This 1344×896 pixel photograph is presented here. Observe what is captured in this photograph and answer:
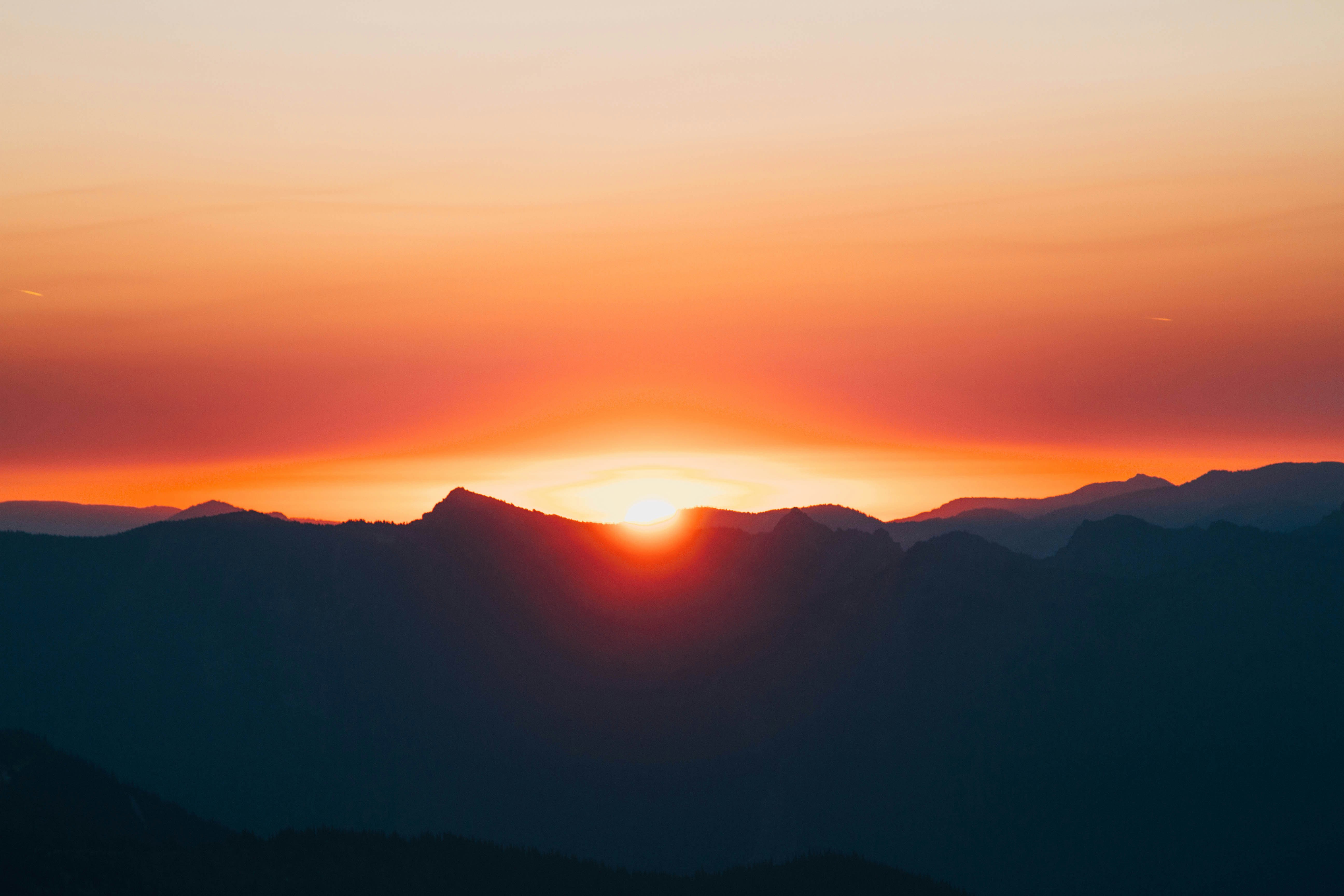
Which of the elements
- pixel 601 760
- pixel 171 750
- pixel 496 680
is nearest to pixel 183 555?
pixel 171 750

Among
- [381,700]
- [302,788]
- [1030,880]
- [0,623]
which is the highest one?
[0,623]

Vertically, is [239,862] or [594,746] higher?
[239,862]

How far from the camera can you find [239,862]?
95.9m

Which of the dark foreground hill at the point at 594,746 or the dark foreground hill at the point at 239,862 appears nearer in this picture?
the dark foreground hill at the point at 239,862

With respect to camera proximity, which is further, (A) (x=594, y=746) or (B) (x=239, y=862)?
(A) (x=594, y=746)

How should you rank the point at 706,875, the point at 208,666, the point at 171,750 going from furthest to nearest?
the point at 208,666 < the point at 171,750 < the point at 706,875

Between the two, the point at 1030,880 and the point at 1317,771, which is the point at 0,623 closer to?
the point at 1030,880

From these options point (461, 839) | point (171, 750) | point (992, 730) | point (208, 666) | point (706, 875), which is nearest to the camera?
point (461, 839)

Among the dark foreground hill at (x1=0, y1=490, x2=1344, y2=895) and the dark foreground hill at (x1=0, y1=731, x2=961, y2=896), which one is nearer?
the dark foreground hill at (x1=0, y1=731, x2=961, y2=896)

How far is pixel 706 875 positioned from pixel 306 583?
301ft

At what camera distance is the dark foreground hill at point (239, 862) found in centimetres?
8162

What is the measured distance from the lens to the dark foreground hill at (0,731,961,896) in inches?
3214

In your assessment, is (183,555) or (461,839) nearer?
(461,839)

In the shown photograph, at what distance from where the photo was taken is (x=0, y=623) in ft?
585
